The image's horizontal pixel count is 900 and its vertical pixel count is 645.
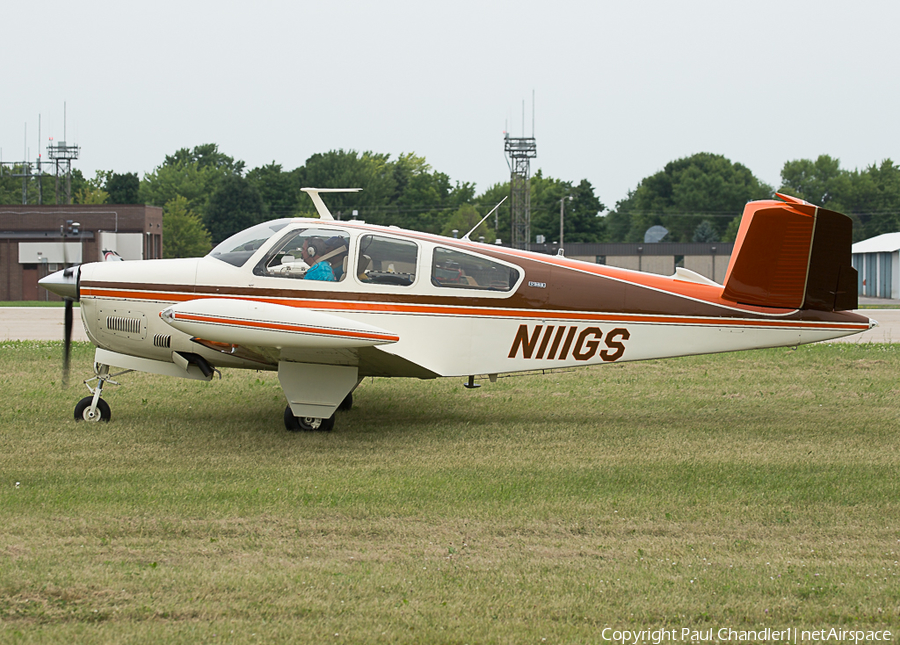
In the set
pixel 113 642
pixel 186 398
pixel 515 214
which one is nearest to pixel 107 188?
pixel 515 214

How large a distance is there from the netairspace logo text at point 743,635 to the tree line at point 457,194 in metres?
81.1

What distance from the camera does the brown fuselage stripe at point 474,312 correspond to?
8766mm

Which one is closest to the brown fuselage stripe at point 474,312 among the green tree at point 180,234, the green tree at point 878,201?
the green tree at point 180,234

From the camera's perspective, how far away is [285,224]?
29.5 feet

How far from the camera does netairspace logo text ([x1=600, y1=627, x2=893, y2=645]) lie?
4109mm

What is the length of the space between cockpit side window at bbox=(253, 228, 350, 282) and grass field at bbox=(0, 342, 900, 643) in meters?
1.72

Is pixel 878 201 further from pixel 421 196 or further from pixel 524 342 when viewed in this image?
pixel 524 342

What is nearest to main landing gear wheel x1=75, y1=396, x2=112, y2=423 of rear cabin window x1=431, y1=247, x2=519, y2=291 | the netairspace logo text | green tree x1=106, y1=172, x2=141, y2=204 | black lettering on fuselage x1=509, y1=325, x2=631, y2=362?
rear cabin window x1=431, y1=247, x2=519, y2=291

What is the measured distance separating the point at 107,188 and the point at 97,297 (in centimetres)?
9795

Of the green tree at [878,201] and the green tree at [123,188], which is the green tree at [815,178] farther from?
the green tree at [123,188]

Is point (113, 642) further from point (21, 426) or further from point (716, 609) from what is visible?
point (21, 426)

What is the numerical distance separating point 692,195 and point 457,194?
2896 centimetres

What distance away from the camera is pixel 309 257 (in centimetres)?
884

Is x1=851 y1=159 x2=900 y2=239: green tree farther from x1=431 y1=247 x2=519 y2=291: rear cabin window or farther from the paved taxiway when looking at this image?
x1=431 y1=247 x2=519 y2=291: rear cabin window
